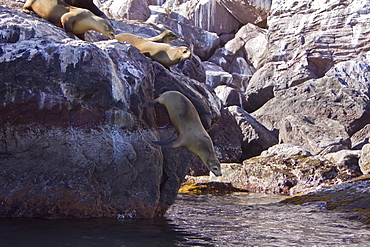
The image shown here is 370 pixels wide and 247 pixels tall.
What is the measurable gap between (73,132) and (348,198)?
426cm

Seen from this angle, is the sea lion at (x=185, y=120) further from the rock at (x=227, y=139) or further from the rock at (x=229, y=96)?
the rock at (x=229, y=96)

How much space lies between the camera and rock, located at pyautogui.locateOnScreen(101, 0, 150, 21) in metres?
28.6

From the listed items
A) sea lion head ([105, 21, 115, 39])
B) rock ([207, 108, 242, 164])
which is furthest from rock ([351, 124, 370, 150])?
sea lion head ([105, 21, 115, 39])

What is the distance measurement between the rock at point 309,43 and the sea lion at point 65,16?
16.8 m

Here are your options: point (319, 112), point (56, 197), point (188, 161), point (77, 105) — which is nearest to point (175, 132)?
point (188, 161)

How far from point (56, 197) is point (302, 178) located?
7.25 m

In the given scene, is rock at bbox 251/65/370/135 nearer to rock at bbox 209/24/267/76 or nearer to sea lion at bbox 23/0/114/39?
rock at bbox 209/24/267/76

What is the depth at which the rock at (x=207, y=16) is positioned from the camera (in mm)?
30359

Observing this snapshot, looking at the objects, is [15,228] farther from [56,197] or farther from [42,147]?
[42,147]

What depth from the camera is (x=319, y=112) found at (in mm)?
18125

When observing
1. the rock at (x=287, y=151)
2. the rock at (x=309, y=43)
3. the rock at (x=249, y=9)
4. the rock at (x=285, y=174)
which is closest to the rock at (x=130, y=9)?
the rock at (x=249, y=9)

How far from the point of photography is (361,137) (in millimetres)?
16531

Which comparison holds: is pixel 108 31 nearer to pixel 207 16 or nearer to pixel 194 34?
pixel 194 34

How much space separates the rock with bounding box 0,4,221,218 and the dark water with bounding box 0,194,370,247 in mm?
237
